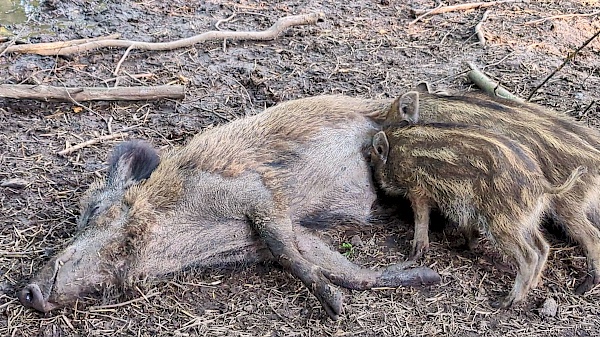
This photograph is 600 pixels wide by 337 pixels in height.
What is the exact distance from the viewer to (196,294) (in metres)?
3.49

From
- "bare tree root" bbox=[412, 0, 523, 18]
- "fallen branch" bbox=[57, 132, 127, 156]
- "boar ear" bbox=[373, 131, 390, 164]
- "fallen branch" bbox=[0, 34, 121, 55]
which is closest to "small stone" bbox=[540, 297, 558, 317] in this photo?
"boar ear" bbox=[373, 131, 390, 164]

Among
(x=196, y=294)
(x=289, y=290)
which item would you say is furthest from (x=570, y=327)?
(x=196, y=294)

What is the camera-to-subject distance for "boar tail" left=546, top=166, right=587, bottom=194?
340 centimetres

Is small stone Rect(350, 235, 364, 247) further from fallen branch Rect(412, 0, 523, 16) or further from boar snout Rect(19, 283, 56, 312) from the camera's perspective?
fallen branch Rect(412, 0, 523, 16)

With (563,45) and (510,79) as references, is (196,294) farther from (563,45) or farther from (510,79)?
(563,45)

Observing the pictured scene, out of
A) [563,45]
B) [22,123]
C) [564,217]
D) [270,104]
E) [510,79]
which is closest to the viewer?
[564,217]

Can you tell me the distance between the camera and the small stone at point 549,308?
3424mm

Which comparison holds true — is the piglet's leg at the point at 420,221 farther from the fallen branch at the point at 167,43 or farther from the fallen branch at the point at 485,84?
the fallen branch at the point at 167,43

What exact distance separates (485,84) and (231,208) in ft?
8.12

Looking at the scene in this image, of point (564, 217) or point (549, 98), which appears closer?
point (564, 217)

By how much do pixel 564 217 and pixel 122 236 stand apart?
224 centimetres

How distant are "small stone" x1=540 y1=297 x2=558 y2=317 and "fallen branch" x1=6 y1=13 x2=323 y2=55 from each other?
3.53 metres

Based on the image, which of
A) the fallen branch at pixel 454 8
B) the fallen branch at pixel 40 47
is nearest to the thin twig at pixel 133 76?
the fallen branch at pixel 40 47

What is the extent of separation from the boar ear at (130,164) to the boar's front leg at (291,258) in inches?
26.8
